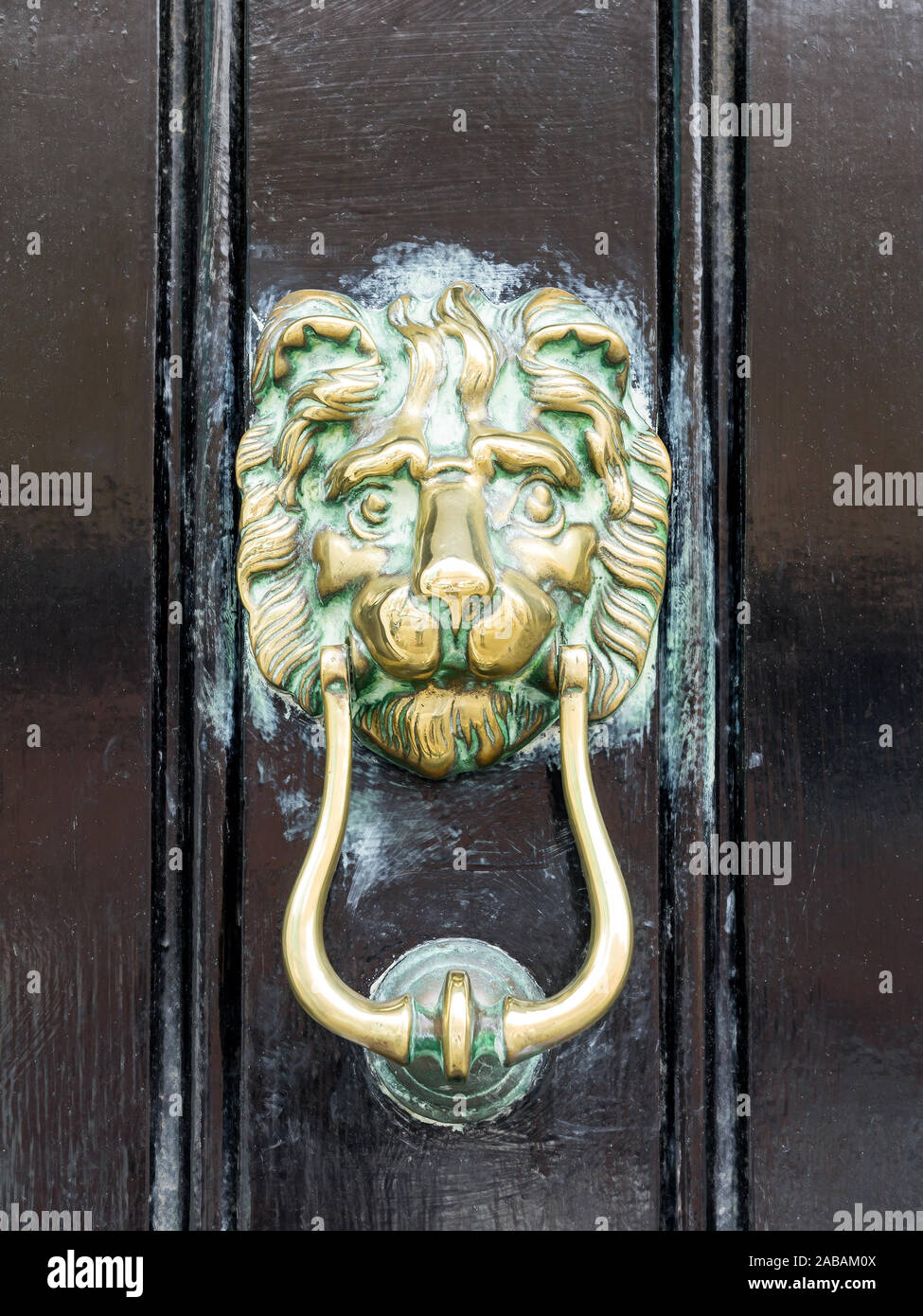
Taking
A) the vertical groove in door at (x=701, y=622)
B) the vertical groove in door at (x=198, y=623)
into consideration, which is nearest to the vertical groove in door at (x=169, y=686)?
the vertical groove in door at (x=198, y=623)

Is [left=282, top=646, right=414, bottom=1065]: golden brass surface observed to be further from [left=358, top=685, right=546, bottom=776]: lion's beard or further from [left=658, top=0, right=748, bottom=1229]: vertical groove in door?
[left=658, top=0, right=748, bottom=1229]: vertical groove in door

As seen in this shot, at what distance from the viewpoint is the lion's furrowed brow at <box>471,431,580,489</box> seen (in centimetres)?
48

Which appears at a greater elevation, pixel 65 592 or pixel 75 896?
pixel 65 592

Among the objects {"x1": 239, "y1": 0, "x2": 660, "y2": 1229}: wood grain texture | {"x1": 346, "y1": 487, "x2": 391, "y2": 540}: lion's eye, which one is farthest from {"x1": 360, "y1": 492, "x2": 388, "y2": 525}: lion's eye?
{"x1": 239, "y1": 0, "x2": 660, "y2": 1229}: wood grain texture

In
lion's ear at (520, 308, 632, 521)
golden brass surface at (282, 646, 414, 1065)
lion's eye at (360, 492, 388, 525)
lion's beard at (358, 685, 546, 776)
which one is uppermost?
lion's ear at (520, 308, 632, 521)

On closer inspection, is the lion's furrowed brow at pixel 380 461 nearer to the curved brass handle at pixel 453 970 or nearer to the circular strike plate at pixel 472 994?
the curved brass handle at pixel 453 970

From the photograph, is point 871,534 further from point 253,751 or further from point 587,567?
point 253,751

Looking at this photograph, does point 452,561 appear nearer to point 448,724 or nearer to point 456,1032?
point 448,724

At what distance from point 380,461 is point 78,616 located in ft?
0.57

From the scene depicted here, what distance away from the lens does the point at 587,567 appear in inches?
19.3

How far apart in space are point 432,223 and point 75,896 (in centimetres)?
36

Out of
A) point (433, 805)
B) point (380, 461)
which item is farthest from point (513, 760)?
point (380, 461)

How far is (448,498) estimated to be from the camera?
466 mm
